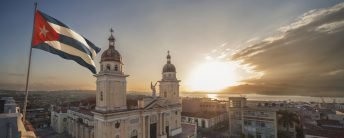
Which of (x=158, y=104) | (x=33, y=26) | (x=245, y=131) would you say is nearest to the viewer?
(x=33, y=26)

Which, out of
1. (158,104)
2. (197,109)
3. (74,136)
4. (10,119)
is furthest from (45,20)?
(197,109)

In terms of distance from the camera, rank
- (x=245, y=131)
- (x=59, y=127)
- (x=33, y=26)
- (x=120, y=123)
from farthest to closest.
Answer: (x=59, y=127), (x=245, y=131), (x=120, y=123), (x=33, y=26)

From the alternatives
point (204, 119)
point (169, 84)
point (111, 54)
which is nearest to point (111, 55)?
point (111, 54)

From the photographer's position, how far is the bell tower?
21531mm

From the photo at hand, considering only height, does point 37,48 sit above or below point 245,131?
above

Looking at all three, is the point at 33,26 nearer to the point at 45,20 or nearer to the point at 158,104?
the point at 45,20

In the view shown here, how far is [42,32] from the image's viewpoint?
9.34 m

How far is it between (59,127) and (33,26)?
38.1 metres

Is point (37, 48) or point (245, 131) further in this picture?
point (245, 131)

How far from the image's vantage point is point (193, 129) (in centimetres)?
3662

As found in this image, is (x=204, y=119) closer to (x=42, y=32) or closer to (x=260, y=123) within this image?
(x=260, y=123)

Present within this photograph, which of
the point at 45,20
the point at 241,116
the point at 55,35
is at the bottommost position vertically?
the point at 241,116

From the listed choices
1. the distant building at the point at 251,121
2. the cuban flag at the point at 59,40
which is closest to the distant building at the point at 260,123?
the distant building at the point at 251,121

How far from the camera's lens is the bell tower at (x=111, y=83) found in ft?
70.6
